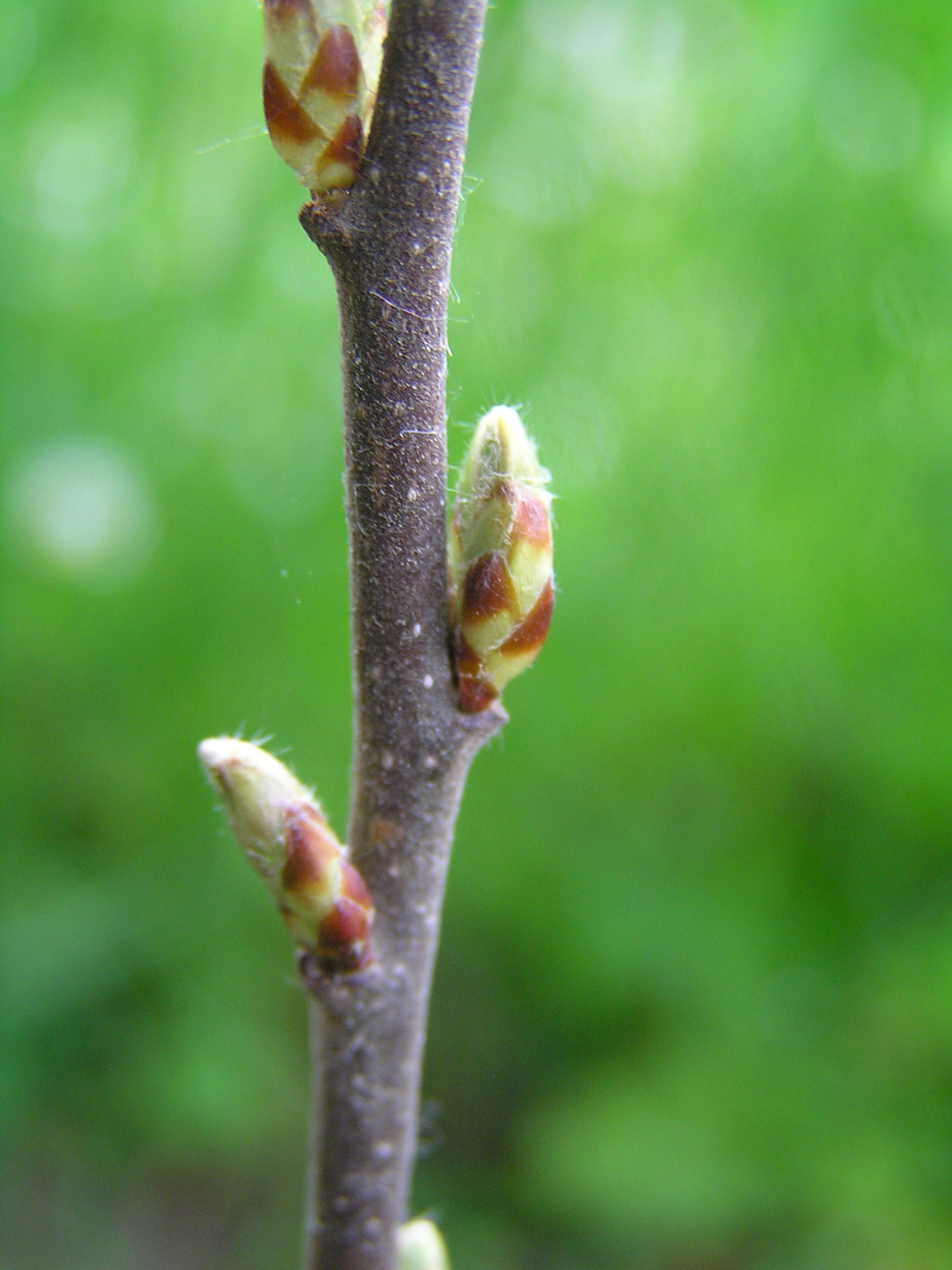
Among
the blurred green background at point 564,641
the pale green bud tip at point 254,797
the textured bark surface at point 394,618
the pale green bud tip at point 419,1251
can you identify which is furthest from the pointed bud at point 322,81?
the blurred green background at point 564,641

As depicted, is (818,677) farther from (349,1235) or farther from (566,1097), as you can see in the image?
(349,1235)

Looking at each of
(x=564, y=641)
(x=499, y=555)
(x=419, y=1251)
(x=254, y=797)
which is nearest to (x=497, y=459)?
(x=499, y=555)

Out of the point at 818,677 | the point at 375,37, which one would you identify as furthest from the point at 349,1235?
Answer: the point at 818,677

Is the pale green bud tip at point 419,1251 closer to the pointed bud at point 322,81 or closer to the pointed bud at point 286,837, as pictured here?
the pointed bud at point 286,837

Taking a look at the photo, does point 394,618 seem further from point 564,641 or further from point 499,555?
point 564,641

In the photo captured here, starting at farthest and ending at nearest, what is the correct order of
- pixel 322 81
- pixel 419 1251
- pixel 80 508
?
pixel 80 508, pixel 419 1251, pixel 322 81
